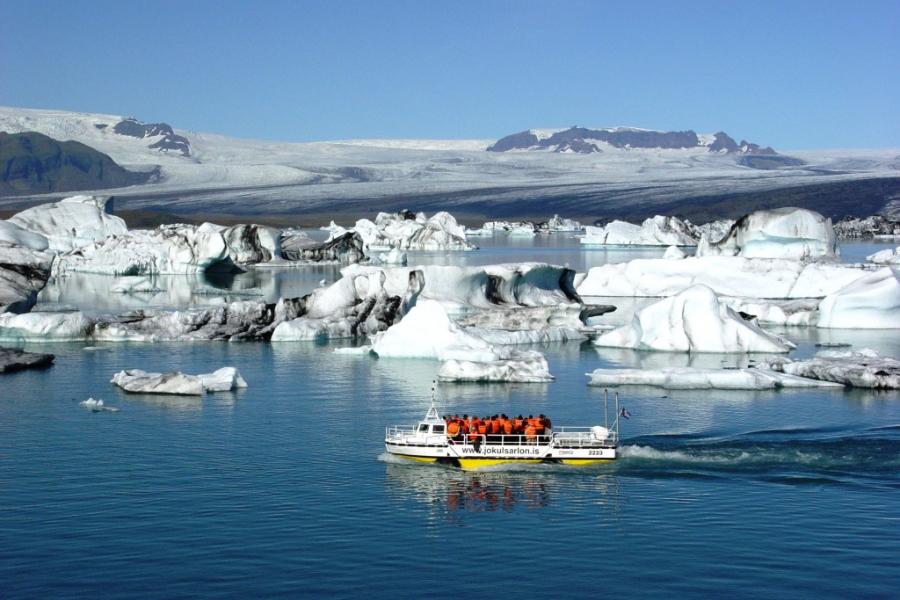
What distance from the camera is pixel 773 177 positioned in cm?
19762

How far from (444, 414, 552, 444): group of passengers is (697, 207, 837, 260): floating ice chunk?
43.4m

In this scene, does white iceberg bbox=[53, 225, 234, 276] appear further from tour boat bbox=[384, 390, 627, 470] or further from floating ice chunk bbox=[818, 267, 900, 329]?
tour boat bbox=[384, 390, 627, 470]

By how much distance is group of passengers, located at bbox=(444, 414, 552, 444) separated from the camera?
84.8 ft

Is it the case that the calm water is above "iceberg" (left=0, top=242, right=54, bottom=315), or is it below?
below

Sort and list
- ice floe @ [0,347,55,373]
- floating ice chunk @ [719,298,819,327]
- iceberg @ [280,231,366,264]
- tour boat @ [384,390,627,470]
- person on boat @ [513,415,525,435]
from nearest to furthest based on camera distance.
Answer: tour boat @ [384,390,627,470] < person on boat @ [513,415,525,435] < ice floe @ [0,347,55,373] < floating ice chunk @ [719,298,819,327] < iceberg @ [280,231,366,264]

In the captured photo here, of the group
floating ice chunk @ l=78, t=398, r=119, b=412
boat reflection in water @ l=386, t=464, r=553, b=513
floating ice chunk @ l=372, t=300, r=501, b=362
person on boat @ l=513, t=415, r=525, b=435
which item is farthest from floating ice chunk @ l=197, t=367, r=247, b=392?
person on boat @ l=513, t=415, r=525, b=435

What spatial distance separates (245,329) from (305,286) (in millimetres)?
22799

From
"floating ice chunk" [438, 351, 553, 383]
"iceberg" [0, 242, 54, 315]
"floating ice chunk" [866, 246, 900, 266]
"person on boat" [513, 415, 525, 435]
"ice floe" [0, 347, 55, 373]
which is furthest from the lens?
"floating ice chunk" [866, 246, 900, 266]

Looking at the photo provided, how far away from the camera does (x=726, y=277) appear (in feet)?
189

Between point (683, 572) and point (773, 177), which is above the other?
point (773, 177)

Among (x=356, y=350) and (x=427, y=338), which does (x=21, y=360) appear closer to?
(x=356, y=350)

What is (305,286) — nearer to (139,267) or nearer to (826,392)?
(139,267)

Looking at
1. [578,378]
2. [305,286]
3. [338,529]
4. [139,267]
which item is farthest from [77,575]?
[139,267]

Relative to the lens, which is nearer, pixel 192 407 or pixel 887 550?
pixel 887 550
